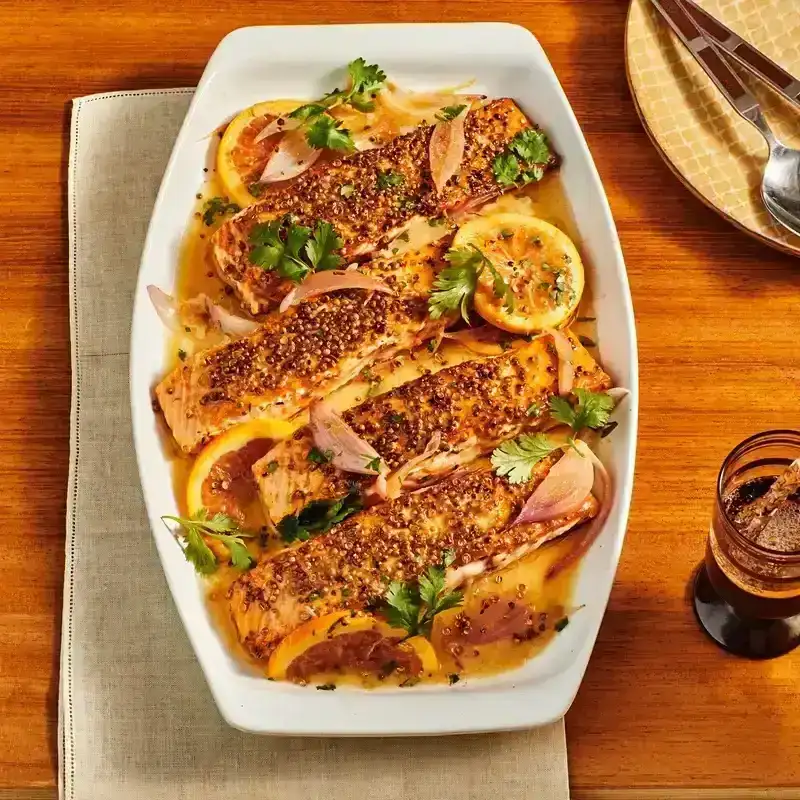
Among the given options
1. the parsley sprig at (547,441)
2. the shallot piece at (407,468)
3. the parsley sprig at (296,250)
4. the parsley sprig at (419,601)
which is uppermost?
the parsley sprig at (296,250)

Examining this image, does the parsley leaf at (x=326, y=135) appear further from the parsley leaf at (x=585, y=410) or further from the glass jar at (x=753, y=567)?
the glass jar at (x=753, y=567)

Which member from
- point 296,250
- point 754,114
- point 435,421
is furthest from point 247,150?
point 754,114

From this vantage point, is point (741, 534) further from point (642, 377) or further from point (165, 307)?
point (165, 307)

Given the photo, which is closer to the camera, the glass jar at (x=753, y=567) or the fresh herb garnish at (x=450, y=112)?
the glass jar at (x=753, y=567)

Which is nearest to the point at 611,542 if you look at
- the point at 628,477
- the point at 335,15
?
the point at 628,477

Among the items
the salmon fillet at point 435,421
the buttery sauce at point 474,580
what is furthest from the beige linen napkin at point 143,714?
the salmon fillet at point 435,421

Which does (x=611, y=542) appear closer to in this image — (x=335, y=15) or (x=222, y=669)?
(x=222, y=669)

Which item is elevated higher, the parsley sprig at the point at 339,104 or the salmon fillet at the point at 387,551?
the parsley sprig at the point at 339,104
